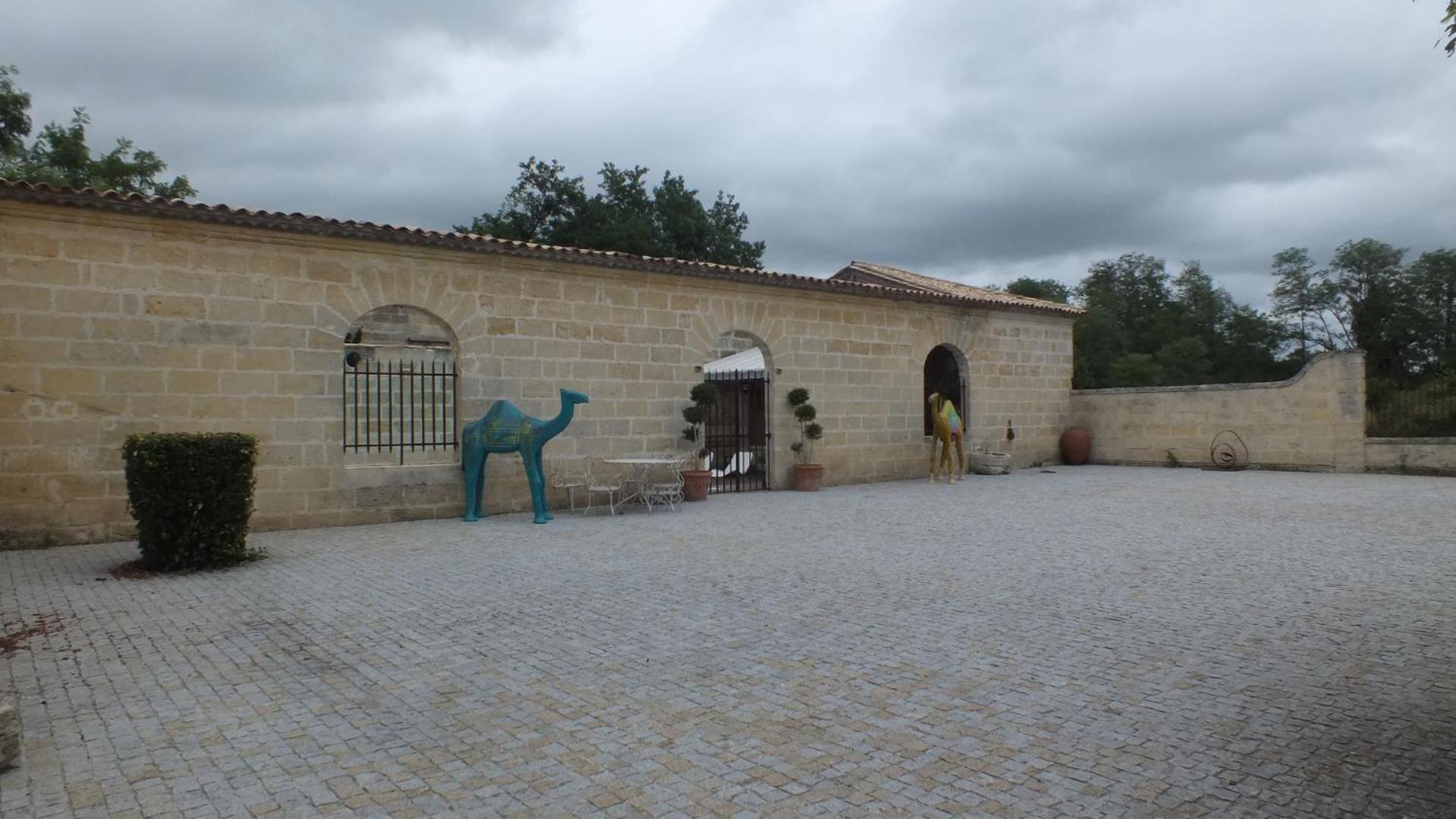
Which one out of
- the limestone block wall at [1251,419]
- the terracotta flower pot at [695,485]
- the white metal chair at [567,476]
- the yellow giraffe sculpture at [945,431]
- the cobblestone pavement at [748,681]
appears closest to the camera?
the cobblestone pavement at [748,681]

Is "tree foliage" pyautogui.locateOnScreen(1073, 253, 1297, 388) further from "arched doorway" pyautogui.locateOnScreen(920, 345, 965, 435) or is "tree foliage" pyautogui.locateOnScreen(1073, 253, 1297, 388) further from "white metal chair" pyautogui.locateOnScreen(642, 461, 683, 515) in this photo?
"white metal chair" pyautogui.locateOnScreen(642, 461, 683, 515)

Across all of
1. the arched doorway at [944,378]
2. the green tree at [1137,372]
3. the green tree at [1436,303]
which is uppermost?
the green tree at [1436,303]

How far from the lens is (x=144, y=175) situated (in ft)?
69.6

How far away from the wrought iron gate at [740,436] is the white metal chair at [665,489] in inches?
32.9

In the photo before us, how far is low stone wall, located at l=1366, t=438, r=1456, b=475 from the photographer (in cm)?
1384

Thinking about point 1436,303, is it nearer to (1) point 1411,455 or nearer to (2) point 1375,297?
(2) point 1375,297

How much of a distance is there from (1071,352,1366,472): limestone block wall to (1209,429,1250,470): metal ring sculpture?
3.7 inches

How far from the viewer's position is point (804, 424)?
13008mm

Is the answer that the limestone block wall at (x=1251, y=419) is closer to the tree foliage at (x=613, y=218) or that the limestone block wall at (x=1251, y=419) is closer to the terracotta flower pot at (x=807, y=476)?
the terracotta flower pot at (x=807, y=476)

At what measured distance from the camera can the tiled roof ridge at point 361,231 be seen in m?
7.64

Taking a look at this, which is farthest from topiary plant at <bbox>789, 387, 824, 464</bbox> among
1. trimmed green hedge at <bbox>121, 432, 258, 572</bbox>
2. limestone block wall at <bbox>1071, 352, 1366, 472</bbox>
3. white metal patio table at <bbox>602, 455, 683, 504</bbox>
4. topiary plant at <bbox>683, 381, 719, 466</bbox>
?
limestone block wall at <bbox>1071, 352, 1366, 472</bbox>

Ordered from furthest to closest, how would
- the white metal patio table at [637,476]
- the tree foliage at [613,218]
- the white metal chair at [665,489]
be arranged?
the tree foliage at [613,218], the white metal patio table at [637,476], the white metal chair at [665,489]

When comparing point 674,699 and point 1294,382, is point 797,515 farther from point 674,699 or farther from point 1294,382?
→ point 1294,382

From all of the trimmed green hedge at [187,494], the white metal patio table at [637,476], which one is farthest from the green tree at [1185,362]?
the trimmed green hedge at [187,494]
